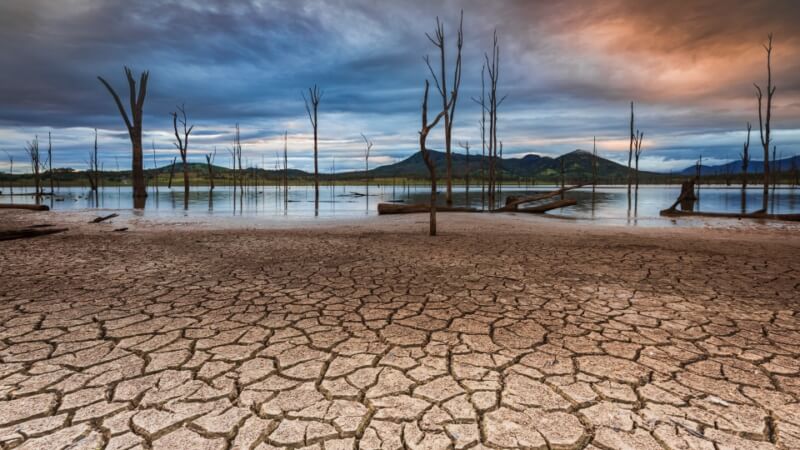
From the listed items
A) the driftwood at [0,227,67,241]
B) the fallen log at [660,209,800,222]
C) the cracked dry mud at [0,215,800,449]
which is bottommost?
the cracked dry mud at [0,215,800,449]

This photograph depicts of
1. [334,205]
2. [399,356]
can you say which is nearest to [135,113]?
[334,205]

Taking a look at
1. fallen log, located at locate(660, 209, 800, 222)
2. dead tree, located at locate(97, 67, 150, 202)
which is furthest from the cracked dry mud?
dead tree, located at locate(97, 67, 150, 202)

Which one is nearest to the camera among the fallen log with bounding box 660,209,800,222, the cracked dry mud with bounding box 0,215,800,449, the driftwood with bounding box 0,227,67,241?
the cracked dry mud with bounding box 0,215,800,449

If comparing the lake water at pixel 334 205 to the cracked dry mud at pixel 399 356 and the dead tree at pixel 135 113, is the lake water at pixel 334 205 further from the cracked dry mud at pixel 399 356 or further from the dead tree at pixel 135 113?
the cracked dry mud at pixel 399 356

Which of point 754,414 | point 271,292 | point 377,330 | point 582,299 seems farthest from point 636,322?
point 271,292

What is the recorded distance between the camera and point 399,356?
3.10m

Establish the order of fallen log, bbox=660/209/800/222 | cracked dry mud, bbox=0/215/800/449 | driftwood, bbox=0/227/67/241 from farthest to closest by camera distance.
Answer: fallen log, bbox=660/209/800/222 → driftwood, bbox=0/227/67/241 → cracked dry mud, bbox=0/215/800/449

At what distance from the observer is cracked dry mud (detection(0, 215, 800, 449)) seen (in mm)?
2180

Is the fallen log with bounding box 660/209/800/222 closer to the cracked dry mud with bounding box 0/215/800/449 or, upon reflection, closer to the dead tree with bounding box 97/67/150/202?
the cracked dry mud with bounding box 0/215/800/449

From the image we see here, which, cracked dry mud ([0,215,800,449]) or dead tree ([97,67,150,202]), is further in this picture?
dead tree ([97,67,150,202])

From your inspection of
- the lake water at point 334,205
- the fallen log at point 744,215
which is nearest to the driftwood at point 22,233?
the lake water at point 334,205

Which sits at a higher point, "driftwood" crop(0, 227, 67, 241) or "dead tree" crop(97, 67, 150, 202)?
"dead tree" crop(97, 67, 150, 202)

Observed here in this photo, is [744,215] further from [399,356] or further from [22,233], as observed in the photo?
[22,233]

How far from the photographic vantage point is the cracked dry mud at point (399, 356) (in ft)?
7.15
